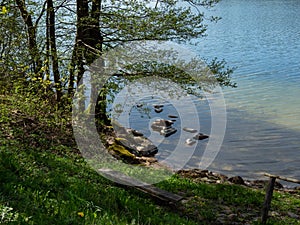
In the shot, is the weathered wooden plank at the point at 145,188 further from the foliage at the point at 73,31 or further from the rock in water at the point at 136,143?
the rock in water at the point at 136,143

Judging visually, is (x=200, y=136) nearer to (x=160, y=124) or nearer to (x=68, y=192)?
(x=160, y=124)

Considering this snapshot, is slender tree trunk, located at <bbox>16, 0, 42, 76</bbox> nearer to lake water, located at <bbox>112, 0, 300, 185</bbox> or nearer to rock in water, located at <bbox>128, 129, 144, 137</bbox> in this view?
lake water, located at <bbox>112, 0, 300, 185</bbox>

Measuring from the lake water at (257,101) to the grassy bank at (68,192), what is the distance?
4.60 metres

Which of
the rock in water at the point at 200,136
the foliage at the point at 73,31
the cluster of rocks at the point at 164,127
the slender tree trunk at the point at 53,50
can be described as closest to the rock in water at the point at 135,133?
the cluster of rocks at the point at 164,127

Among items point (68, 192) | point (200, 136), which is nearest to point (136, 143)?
point (200, 136)

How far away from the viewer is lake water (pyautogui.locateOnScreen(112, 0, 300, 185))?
1812 centimetres

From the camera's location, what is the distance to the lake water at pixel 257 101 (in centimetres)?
1812

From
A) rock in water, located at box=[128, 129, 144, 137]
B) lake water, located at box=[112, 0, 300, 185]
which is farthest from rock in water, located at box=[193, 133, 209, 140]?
rock in water, located at box=[128, 129, 144, 137]

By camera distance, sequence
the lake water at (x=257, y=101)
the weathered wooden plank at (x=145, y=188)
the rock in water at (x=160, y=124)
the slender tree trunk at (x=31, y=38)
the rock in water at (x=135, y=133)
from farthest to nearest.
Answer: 1. the rock in water at (x=160, y=124)
2. the rock in water at (x=135, y=133)
3. the lake water at (x=257, y=101)
4. the slender tree trunk at (x=31, y=38)
5. the weathered wooden plank at (x=145, y=188)

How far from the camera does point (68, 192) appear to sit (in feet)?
22.1

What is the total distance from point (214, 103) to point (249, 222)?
19.4 meters

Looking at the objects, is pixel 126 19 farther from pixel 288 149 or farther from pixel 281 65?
pixel 281 65

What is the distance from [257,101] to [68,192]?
74.2 feet

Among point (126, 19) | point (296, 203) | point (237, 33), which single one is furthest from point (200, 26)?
point (237, 33)
